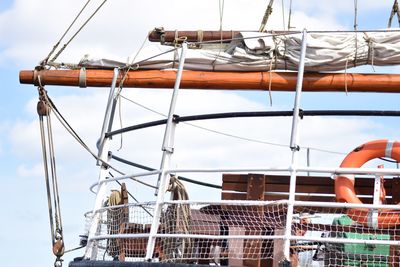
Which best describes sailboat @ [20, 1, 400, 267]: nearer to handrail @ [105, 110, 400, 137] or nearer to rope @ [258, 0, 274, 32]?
handrail @ [105, 110, 400, 137]

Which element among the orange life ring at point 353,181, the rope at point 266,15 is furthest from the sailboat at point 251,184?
the rope at point 266,15

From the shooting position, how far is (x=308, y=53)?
11578 millimetres

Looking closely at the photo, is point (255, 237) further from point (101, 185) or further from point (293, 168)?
point (101, 185)

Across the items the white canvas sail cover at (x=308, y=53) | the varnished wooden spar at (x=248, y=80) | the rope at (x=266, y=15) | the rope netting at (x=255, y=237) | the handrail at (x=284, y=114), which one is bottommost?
the rope netting at (x=255, y=237)

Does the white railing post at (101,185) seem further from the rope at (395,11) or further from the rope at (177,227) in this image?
the rope at (395,11)

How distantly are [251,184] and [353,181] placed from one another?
3.56 ft

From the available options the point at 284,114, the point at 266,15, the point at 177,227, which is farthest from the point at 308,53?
the point at 266,15

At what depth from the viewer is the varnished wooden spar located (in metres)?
11.7

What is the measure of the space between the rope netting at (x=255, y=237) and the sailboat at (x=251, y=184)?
1cm

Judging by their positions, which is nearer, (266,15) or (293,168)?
(293,168)

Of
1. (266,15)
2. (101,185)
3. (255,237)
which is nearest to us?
(255,237)

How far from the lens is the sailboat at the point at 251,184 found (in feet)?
30.5

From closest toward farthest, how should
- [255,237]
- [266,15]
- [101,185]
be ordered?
1. [255,237]
2. [101,185]
3. [266,15]

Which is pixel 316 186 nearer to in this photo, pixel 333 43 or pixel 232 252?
pixel 232 252
